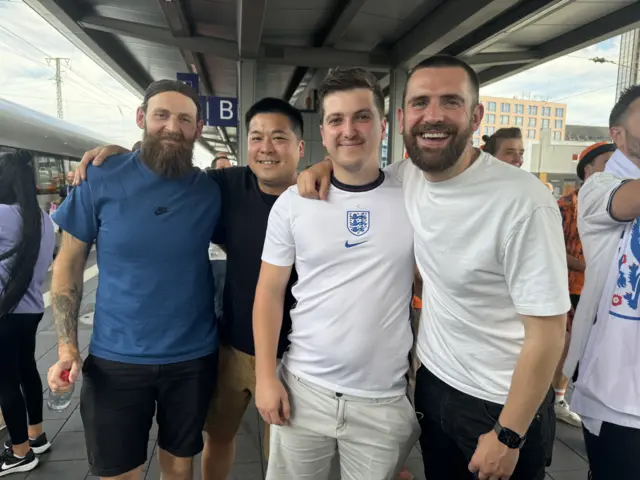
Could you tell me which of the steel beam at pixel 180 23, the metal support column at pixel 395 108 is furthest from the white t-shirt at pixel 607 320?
the metal support column at pixel 395 108

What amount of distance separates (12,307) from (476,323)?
2773 millimetres

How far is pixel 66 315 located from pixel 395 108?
31.2 ft

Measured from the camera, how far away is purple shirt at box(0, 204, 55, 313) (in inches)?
112

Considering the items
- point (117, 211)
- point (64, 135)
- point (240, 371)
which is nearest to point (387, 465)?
point (240, 371)

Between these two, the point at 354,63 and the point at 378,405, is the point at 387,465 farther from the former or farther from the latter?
the point at 354,63

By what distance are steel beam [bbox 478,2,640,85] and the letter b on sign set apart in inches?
260

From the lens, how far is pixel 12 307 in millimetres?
2863

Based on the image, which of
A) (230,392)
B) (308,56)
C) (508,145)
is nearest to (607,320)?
(230,392)

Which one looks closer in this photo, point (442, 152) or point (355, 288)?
point (442, 152)

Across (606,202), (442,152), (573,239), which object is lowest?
(573,239)

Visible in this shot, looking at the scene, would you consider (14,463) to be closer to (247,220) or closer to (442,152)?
(247,220)

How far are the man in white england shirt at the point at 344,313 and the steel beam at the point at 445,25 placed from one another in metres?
5.49

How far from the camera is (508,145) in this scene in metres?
3.91

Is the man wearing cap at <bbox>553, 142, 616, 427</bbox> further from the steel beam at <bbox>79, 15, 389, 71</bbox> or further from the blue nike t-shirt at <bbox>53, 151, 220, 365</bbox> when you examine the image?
the steel beam at <bbox>79, 15, 389, 71</bbox>
